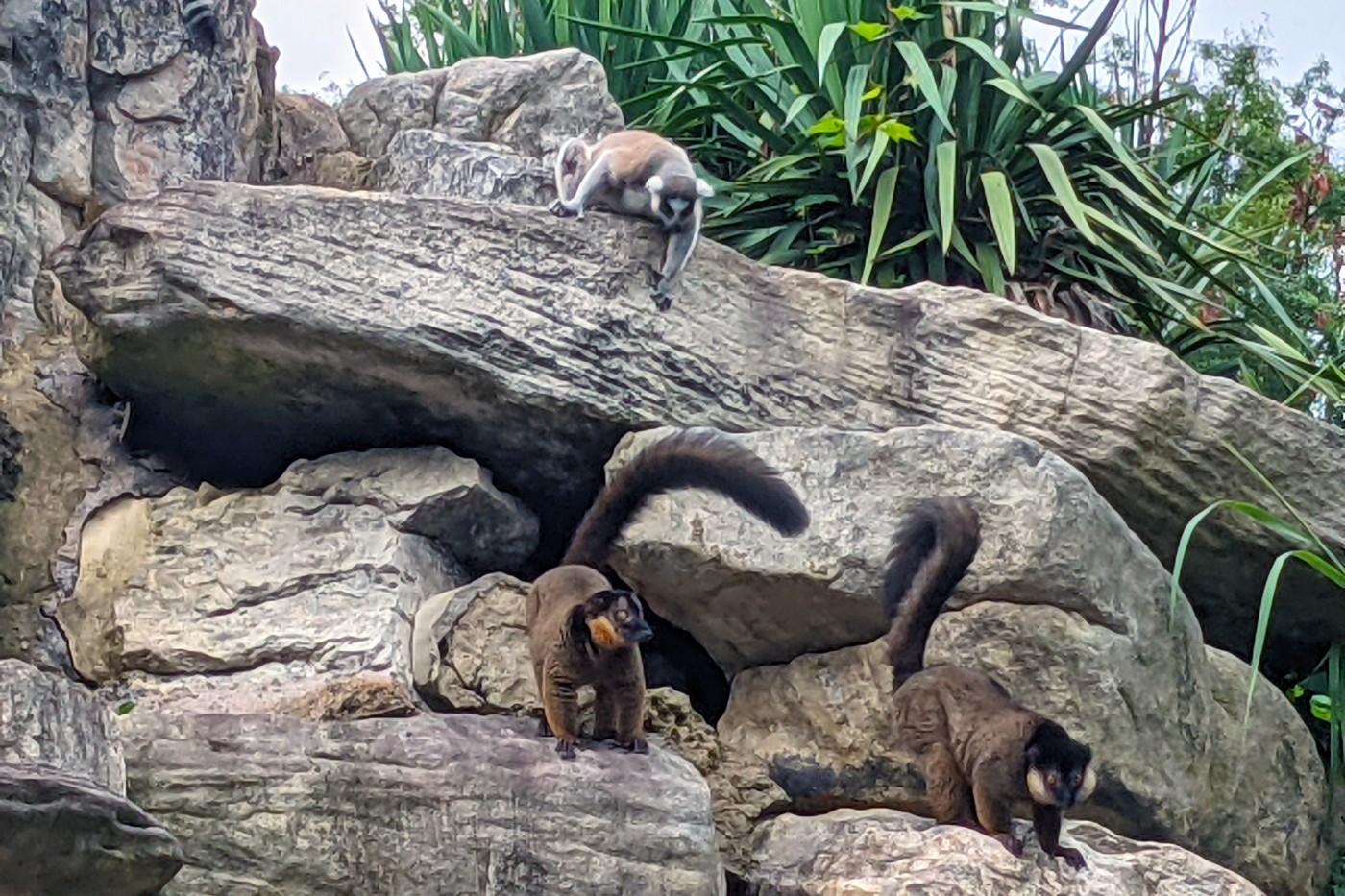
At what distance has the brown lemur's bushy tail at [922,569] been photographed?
5.97 metres

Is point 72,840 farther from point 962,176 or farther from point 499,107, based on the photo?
point 962,176

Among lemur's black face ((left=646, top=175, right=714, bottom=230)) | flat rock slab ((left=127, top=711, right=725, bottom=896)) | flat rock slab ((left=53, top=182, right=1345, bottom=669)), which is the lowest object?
flat rock slab ((left=127, top=711, right=725, bottom=896))

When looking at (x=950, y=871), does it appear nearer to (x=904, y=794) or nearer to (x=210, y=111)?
(x=904, y=794)

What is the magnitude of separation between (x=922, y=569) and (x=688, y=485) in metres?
0.80

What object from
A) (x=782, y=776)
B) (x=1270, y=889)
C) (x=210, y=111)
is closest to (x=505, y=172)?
(x=210, y=111)

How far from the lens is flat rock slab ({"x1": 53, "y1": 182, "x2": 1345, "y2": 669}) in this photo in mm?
6473

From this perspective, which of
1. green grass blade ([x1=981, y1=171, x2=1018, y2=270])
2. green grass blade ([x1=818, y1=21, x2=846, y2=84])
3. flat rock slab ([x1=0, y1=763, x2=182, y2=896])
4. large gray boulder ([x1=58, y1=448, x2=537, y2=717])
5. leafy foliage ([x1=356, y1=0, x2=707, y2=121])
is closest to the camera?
flat rock slab ([x1=0, y1=763, x2=182, y2=896])

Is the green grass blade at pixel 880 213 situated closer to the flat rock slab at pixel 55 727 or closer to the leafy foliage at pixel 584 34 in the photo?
the leafy foliage at pixel 584 34

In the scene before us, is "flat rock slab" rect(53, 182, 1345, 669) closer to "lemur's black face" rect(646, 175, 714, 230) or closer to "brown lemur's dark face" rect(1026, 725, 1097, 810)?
"lemur's black face" rect(646, 175, 714, 230)

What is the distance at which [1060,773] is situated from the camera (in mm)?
5430

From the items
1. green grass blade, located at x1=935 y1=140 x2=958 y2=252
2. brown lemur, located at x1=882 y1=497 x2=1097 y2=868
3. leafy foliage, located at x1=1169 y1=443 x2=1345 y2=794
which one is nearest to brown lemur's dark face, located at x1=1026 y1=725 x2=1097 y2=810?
brown lemur, located at x1=882 y1=497 x2=1097 y2=868

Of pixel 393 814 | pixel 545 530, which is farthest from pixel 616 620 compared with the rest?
pixel 545 530

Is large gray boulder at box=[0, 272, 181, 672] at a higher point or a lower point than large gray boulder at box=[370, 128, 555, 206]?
lower

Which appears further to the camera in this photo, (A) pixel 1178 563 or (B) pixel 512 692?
(B) pixel 512 692
